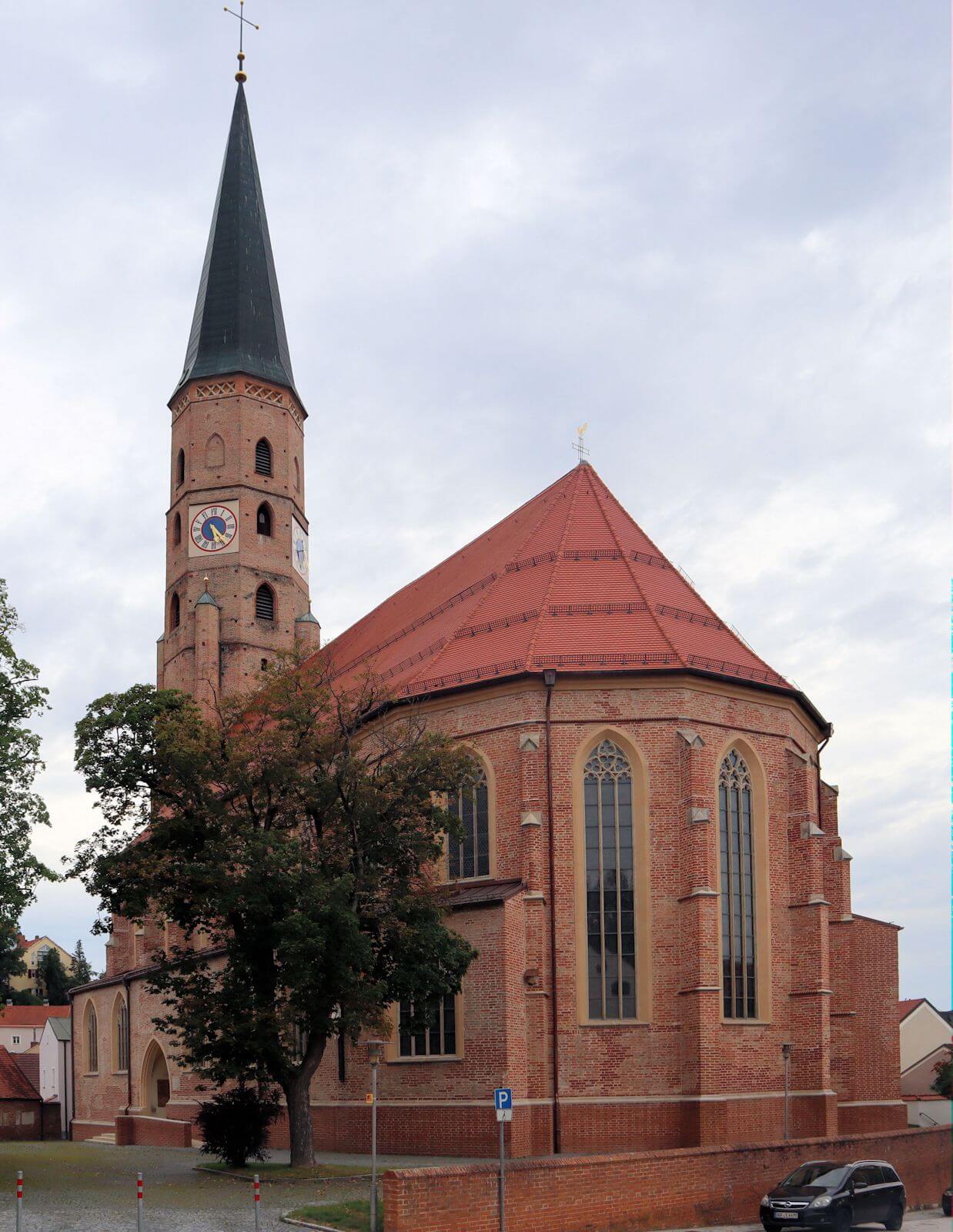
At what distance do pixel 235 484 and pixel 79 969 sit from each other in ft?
275

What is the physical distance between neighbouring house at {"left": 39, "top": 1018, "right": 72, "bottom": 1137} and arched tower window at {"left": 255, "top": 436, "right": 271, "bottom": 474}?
24358 mm

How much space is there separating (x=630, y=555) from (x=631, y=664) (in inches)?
181

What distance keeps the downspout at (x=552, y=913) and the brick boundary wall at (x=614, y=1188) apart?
663 cm

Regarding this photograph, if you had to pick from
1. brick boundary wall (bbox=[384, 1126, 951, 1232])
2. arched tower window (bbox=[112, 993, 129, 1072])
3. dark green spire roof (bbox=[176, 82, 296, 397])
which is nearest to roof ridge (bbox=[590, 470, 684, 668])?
brick boundary wall (bbox=[384, 1126, 951, 1232])

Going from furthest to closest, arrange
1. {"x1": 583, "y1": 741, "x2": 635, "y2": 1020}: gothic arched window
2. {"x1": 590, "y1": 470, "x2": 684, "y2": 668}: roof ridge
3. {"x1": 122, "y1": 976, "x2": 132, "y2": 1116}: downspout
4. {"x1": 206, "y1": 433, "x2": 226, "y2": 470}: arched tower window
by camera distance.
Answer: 1. {"x1": 206, "y1": 433, "x2": 226, "y2": 470}: arched tower window
2. {"x1": 122, "y1": 976, "x2": 132, "y2": 1116}: downspout
3. {"x1": 590, "y1": 470, "x2": 684, "y2": 668}: roof ridge
4. {"x1": 583, "y1": 741, "x2": 635, "y2": 1020}: gothic arched window

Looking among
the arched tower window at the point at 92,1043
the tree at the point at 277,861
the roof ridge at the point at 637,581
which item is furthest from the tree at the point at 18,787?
the arched tower window at the point at 92,1043

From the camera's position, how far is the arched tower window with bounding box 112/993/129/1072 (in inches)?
1797

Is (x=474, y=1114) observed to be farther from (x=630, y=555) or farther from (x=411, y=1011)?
(x=630, y=555)

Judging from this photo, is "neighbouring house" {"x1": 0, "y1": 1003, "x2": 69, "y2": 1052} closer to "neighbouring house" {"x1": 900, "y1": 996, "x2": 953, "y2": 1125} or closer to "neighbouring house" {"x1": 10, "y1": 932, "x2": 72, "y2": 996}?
"neighbouring house" {"x1": 10, "y1": 932, "x2": 72, "y2": 996}

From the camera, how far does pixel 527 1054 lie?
27.8 m

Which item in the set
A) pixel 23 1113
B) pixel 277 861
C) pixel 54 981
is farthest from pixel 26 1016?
pixel 277 861

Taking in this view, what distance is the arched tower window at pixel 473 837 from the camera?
3023 centimetres

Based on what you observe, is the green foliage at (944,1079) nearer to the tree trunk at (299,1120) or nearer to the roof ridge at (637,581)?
the roof ridge at (637,581)

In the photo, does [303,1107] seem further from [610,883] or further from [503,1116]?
[503,1116]
